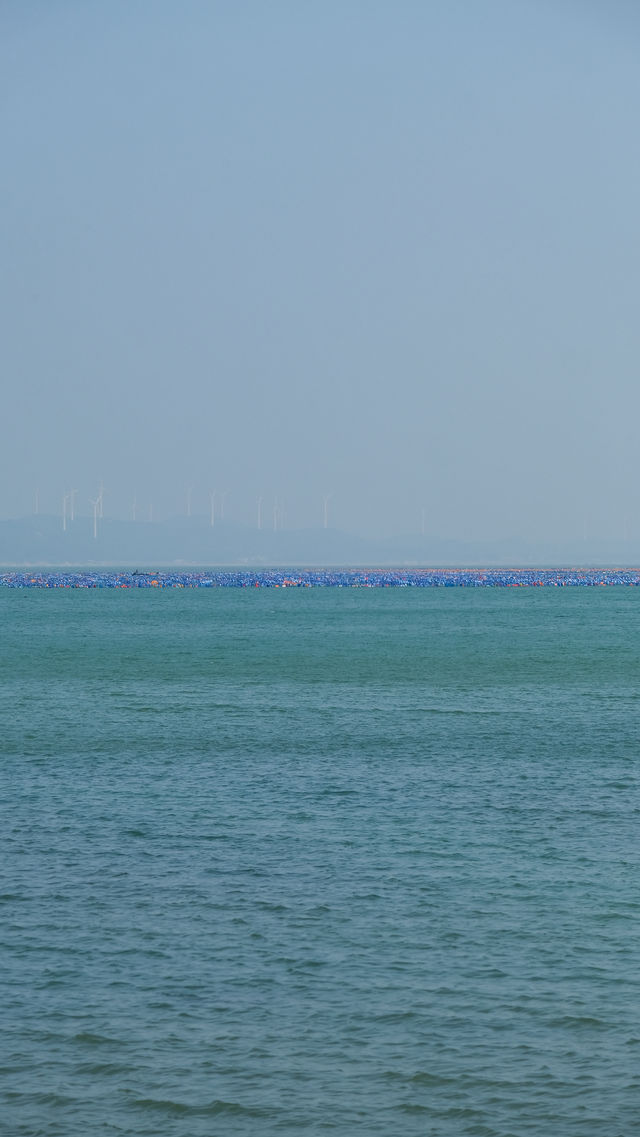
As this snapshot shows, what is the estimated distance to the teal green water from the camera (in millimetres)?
14305

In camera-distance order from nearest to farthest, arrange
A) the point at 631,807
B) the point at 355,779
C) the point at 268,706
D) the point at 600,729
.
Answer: the point at 631,807, the point at 355,779, the point at 600,729, the point at 268,706

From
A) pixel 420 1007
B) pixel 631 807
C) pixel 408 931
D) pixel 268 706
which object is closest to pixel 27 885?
pixel 408 931

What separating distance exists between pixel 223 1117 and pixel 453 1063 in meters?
3.06

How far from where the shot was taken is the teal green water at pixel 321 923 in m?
14.3

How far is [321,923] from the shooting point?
19922 millimetres

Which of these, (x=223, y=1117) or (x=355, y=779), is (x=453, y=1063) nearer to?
(x=223, y=1117)

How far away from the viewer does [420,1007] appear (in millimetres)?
16719

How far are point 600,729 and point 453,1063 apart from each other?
2862 cm

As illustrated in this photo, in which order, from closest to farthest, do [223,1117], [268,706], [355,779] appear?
[223,1117]
[355,779]
[268,706]

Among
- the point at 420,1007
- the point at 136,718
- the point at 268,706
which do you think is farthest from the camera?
the point at 268,706

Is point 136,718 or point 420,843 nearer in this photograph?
point 420,843

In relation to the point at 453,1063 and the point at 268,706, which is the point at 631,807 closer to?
the point at 453,1063

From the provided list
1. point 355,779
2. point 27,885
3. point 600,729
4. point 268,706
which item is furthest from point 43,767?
point 600,729

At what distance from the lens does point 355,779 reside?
3234 cm
